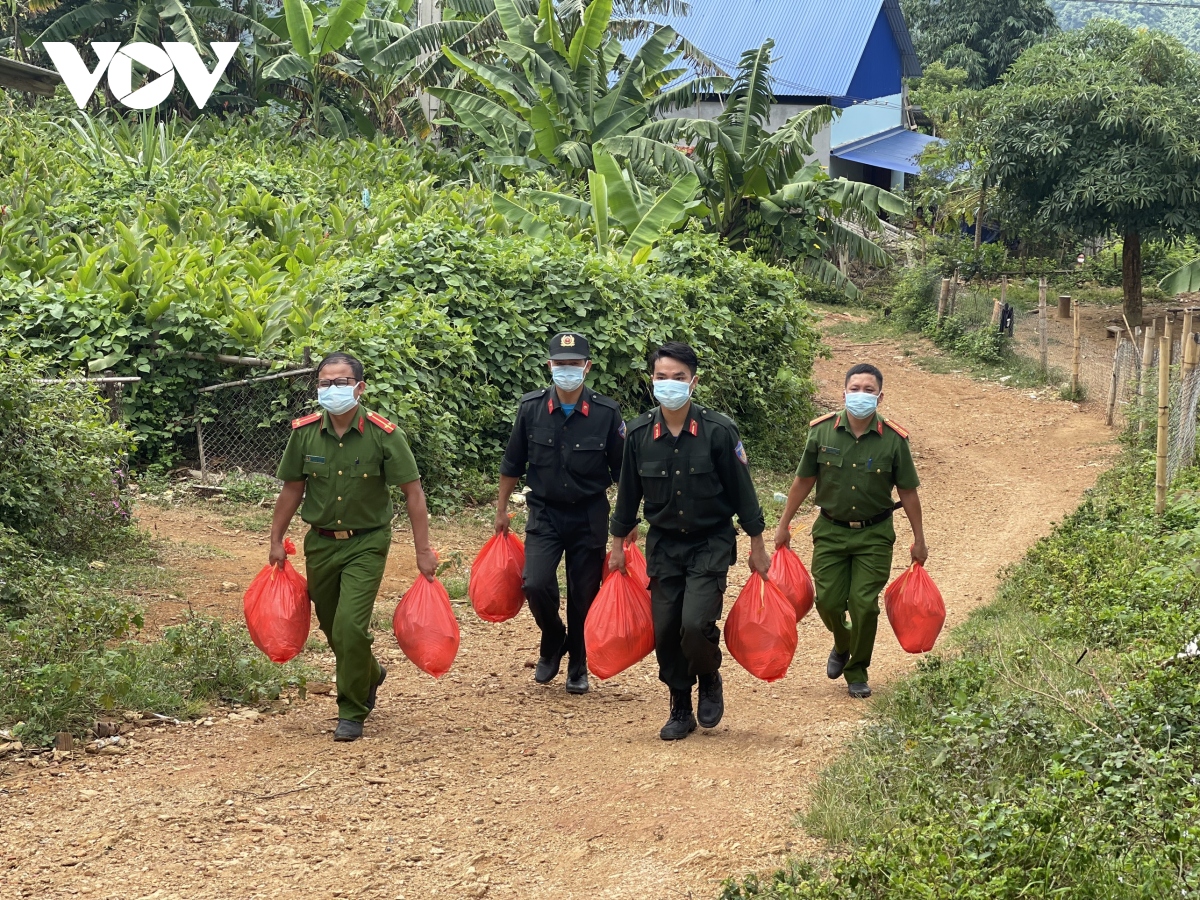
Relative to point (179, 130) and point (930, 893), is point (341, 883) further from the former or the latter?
point (179, 130)

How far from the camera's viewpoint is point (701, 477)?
577cm

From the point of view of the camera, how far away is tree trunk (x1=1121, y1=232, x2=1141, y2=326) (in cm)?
2330

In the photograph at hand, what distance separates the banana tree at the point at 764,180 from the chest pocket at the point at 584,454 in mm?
12151

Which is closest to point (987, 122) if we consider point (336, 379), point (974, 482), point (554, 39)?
point (554, 39)

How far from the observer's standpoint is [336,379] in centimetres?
578

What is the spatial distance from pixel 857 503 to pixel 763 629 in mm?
964

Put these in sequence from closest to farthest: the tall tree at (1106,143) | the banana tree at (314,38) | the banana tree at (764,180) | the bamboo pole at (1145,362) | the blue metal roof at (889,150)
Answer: the bamboo pole at (1145,362)
the banana tree at (764,180)
the banana tree at (314,38)
the tall tree at (1106,143)
the blue metal roof at (889,150)

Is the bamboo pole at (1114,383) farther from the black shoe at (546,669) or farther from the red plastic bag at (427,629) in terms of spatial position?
the red plastic bag at (427,629)

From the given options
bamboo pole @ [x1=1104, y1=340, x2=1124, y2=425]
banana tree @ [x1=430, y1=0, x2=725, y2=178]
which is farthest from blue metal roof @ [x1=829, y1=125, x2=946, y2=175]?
bamboo pole @ [x1=1104, y1=340, x2=1124, y2=425]

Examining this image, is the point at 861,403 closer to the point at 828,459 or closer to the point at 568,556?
the point at 828,459

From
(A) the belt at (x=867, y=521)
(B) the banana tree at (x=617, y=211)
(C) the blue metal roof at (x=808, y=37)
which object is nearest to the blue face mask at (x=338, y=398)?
(A) the belt at (x=867, y=521)

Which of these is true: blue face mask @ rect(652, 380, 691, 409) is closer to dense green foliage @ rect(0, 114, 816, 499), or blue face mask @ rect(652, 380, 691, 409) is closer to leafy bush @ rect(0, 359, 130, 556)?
leafy bush @ rect(0, 359, 130, 556)

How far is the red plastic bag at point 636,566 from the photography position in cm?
614

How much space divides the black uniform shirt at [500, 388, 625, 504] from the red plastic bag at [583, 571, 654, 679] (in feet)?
1.99
